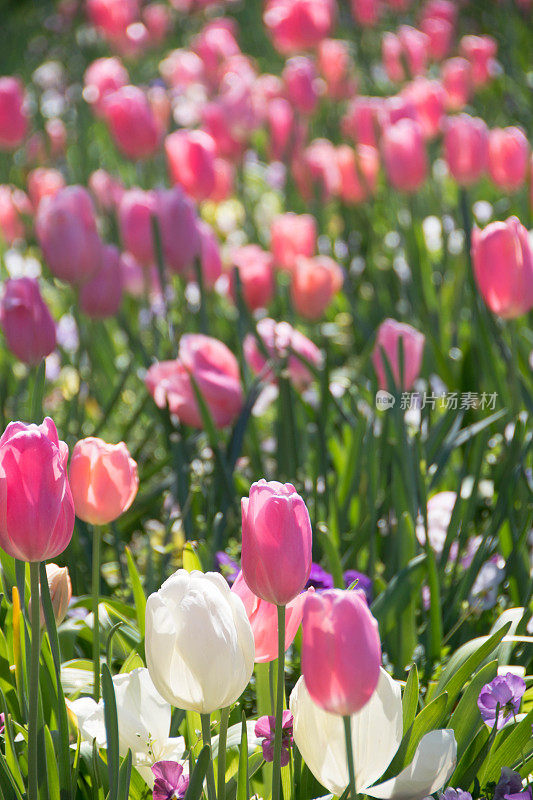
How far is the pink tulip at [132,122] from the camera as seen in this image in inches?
96.7

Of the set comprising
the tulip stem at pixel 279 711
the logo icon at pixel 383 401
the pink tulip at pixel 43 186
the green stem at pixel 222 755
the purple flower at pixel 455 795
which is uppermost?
the tulip stem at pixel 279 711

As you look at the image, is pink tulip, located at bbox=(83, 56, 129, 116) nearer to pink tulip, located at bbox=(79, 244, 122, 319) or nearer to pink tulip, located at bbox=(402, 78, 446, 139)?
pink tulip, located at bbox=(402, 78, 446, 139)

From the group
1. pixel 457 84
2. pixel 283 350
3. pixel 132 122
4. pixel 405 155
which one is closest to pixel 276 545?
pixel 283 350

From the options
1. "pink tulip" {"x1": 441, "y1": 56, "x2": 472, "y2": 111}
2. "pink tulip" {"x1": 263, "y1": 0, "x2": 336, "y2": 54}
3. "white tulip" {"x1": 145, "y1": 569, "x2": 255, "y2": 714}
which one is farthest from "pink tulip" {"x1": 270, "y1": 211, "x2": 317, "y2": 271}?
"white tulip" {"x1": 145, "y1": 569, "x2": 255, "y2": 714}

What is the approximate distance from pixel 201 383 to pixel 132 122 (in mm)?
1352

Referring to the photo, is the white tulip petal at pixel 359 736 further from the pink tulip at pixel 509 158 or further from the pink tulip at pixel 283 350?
the pink tulip at pixel 509 158

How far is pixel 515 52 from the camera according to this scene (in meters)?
4.18

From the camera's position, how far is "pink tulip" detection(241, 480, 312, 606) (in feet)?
2.24

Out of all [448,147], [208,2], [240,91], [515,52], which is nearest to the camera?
[448,147]

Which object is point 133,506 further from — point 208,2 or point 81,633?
point 208,2

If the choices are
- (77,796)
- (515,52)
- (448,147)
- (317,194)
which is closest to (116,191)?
(317,194)

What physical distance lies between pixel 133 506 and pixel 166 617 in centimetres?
85

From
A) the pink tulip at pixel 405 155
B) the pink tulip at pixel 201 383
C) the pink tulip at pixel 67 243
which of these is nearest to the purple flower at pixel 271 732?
the pink tulip at pixel 201 383

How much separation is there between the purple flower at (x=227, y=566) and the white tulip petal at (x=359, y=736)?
41 cm
